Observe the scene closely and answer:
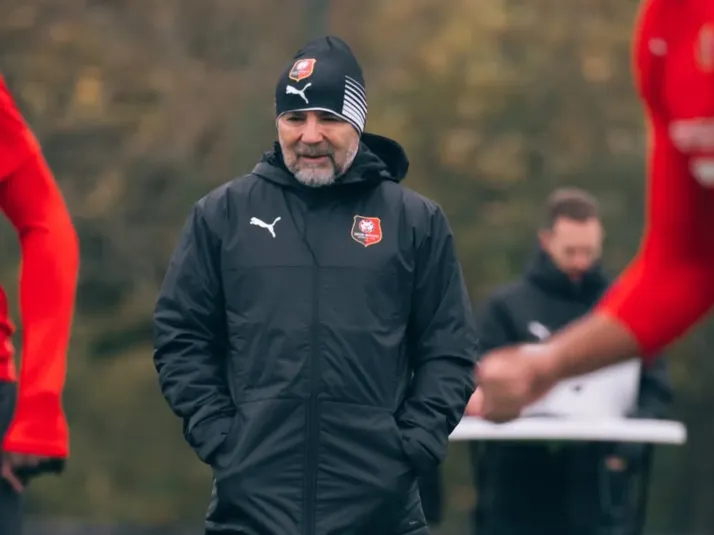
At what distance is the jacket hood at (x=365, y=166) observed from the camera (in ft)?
20.1

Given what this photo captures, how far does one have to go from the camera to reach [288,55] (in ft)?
60.7

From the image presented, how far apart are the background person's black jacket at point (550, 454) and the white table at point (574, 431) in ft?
1.49

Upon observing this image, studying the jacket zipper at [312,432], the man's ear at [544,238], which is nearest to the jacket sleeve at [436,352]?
the jacket zipper at [312,432]

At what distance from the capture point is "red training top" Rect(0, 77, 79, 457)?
19.8 feet

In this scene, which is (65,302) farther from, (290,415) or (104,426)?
(104,426)

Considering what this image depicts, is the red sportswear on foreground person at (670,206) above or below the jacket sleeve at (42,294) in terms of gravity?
above

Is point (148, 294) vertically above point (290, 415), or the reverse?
point (290, 415)

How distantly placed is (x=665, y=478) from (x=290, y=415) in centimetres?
1337

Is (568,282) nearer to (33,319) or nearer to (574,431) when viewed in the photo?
(574,431)

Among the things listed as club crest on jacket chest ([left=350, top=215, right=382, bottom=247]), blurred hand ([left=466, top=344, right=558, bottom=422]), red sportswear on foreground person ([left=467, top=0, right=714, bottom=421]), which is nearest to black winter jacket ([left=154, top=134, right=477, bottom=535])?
club crest on jacket chest ([left=350, top=215, right=382, bottom=247])

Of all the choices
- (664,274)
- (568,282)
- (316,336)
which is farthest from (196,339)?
(568,282)

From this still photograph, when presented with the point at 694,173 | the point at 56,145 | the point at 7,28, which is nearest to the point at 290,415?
the point at 694,173

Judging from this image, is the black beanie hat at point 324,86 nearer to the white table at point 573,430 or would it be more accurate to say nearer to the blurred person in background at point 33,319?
the blurred person in background at point 33,319

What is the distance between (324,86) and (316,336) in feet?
2.51
